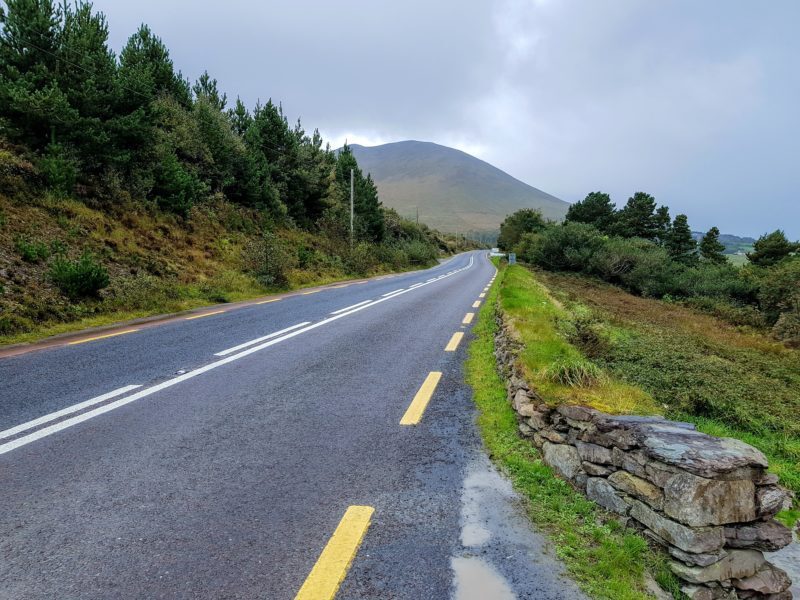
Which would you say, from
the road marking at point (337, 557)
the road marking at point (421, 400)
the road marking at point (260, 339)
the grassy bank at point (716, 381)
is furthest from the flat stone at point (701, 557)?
the road marking at point (260, 339)

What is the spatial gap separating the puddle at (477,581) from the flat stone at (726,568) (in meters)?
1.16

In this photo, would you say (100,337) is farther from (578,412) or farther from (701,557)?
(701,557)

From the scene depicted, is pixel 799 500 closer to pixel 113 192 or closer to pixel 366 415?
pixel 366 415

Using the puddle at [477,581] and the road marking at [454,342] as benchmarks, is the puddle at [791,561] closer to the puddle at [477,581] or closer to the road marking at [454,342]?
the puddle at [477,581]

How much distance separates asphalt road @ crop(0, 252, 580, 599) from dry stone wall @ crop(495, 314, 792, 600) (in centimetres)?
80

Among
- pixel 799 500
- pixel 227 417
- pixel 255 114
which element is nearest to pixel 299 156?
pixel 255 114

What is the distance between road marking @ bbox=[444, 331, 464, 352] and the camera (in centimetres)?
841

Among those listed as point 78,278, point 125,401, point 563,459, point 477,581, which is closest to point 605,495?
point 563,459

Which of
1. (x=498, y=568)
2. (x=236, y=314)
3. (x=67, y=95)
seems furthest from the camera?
(x=67, y=95)

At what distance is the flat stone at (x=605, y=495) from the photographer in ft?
10.7

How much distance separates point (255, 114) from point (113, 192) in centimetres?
1988

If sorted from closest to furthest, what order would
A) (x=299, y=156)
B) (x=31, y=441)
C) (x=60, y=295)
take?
(x=31, y=441) < (x=60, y=295) < (x=299, y=156)

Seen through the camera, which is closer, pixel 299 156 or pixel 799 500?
pixel 799 500

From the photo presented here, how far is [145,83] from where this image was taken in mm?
18812
